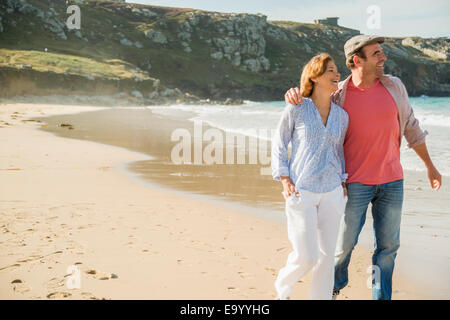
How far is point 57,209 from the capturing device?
5.96m

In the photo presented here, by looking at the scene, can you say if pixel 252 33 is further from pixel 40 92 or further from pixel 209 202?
pixel 209 202

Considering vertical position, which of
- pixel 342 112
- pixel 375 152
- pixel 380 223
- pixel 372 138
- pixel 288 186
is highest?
pixel 342 112

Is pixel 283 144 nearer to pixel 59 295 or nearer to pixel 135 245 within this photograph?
pixel 59 295

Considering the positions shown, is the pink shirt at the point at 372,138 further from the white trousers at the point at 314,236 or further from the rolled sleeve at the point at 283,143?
the rolled sleeve at the point at 283,143

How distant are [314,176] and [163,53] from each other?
279ft

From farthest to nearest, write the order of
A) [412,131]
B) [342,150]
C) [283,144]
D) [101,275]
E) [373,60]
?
[101,275] → [412,131] → [373,60] → [342,150] → [283,144]

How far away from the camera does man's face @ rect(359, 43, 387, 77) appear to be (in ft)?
10.7

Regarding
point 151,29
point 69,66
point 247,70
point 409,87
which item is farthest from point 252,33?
point 69,66

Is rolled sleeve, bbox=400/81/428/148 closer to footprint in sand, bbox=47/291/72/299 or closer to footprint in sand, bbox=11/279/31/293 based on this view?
footprint in sand, bbox=47/291/72/299

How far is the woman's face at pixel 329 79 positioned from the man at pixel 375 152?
238 millimetres

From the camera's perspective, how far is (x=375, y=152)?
3.20 metres

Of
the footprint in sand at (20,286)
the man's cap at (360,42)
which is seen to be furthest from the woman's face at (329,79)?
the footprint in sand at (20,286)

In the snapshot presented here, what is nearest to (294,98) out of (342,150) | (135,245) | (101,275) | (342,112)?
(342,112)
